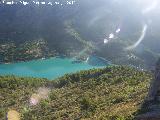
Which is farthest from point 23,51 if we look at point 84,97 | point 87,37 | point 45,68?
point 84,97

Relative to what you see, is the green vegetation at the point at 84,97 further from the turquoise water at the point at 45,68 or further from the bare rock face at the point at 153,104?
the turquoise water at the point at 45,68

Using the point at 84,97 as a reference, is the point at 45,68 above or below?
below

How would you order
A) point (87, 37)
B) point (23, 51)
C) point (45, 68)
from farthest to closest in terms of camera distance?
point (87, 37) < point (23, 51) < point (45, 68)

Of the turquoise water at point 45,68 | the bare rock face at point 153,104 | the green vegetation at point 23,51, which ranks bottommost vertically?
the turquoise water at point 45,68

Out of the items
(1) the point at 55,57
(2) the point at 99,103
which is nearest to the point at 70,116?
(2) the point at 99,103

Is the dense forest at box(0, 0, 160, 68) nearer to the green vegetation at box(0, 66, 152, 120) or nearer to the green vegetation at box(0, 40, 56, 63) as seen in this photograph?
the green vegetation at box(0, 40, 56, 63)

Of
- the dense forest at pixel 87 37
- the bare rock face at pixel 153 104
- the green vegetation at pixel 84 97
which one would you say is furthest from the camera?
the dense forest at pixel 87 37

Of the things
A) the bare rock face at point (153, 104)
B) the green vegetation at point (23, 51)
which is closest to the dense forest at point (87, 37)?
the green vegetation at point (23, 51)

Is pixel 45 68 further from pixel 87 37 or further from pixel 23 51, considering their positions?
pixel 87 37
